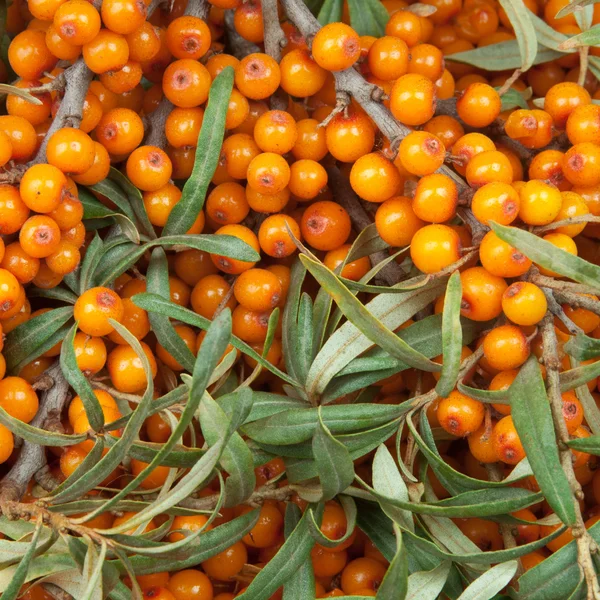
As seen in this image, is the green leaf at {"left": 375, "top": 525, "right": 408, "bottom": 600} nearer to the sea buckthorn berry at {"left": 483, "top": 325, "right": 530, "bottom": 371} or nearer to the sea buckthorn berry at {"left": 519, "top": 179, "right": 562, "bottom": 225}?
the sea buckthorn berry at {"left": 483, "top": 325, "right": 530, "bottom": 371}

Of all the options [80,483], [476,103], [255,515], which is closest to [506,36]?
[476,103]

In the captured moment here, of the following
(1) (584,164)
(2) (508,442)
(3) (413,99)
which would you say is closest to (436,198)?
(3) (413,99)

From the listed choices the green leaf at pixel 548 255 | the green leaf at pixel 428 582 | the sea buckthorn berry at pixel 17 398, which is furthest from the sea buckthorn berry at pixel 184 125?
the green leaf at pixel 428 582

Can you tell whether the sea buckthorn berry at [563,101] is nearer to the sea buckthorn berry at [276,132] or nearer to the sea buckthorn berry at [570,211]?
the sea buckthorn berry at [570,211]

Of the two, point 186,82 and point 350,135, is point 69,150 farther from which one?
point 350,135

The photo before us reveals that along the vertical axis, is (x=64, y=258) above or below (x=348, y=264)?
above

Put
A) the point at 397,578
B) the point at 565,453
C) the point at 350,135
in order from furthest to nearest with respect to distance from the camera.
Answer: the point at 350,135 → the point at 565,453 → the point at 397,578

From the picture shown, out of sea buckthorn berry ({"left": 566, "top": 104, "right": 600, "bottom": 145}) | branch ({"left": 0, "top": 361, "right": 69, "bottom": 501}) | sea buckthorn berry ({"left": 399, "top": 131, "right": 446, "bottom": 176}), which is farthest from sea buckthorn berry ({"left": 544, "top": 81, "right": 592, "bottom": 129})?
branch ({"left": 0, "top": 361, "right": 69, "bottom": 501})

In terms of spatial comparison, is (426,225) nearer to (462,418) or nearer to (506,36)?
(462,418)
